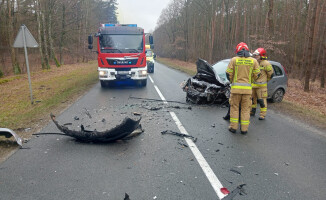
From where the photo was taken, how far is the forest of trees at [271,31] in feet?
45.9

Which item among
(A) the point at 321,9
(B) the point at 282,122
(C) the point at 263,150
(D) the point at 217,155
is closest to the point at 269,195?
(D) the point at 217,155

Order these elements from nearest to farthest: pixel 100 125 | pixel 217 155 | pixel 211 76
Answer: pixel 217 155 < pixel 100 125 < pixel 211 76

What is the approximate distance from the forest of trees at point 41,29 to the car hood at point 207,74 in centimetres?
1751

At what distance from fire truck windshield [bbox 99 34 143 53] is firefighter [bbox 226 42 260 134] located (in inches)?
280

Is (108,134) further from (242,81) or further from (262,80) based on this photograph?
(262,80)

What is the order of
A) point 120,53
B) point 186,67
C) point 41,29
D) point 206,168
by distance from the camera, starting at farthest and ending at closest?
1. point 186,67
2. point 41,29
3. point 120,53
4. point 206,168

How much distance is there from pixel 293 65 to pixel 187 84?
56.6ft

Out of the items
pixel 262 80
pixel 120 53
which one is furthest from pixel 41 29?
pixel 262 80

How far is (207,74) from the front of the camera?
8195 millimetres

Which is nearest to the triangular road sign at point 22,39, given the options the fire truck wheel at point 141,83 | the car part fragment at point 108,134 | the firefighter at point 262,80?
the car part fragment at point 108,134

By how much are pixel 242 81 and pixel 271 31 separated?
33.7 ft

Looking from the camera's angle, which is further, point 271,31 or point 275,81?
point 271,31

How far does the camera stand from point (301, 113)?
741 cm

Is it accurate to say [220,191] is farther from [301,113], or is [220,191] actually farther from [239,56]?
[301,113]
